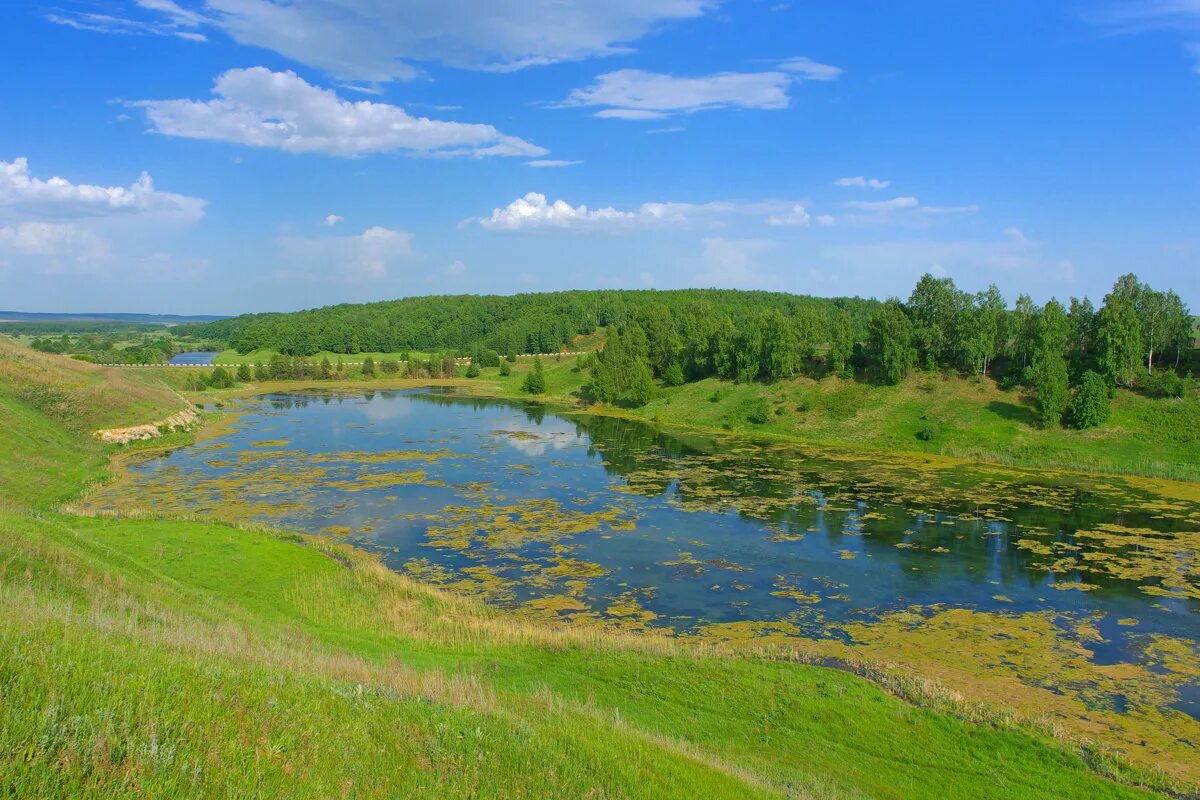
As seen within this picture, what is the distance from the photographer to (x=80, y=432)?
5112cm


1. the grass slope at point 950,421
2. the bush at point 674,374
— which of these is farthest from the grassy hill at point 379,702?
the bush at point 674,374

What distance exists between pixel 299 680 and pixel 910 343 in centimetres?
6785

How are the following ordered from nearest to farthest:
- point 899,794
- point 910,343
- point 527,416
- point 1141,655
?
1. point 899,794
2. point 1141,655
3. point 910,343
4. point 527,416

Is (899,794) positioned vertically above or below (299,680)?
below

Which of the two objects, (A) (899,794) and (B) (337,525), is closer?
(A) (899,794)

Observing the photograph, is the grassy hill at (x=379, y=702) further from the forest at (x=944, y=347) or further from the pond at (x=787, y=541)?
the forest at (x=944, y=347)

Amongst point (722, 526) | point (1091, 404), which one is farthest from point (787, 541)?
point (1091, 404)

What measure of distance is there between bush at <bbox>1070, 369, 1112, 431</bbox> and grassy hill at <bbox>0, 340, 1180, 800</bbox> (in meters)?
44.4

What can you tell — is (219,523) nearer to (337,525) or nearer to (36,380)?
(337,525)

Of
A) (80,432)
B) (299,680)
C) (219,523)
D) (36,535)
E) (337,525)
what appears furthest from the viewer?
(80,432)

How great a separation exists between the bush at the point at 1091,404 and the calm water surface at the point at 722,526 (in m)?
7.79

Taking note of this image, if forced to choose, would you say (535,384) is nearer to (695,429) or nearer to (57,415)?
(695,429)

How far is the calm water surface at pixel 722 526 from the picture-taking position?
26.3 metres

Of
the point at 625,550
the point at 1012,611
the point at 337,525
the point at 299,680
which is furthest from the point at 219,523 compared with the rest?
the point at 1012,611
